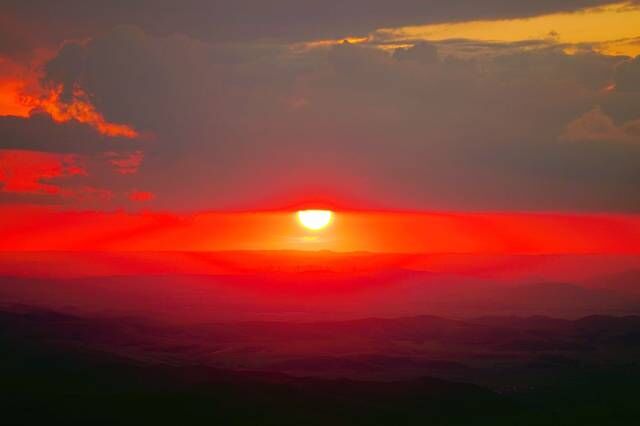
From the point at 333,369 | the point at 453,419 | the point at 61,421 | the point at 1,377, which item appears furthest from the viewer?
the point at 333,369

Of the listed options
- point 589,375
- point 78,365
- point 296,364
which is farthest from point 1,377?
point 589,375

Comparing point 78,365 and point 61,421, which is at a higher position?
point 78,365

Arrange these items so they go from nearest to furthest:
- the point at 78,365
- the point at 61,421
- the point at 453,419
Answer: the point at 61,421 < the point at 453,419 < the point at 78,365

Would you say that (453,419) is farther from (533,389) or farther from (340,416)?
(533,389)

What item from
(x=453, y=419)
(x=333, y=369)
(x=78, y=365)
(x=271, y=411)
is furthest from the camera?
(x=333, y=369)

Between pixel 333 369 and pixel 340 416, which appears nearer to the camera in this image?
pixel 340 416

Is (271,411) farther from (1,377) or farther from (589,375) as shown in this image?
(589,375)

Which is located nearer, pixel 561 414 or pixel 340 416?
pixel 340 416

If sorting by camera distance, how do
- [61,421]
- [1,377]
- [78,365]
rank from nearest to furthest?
[61,421] → [1,377] → [78,365]


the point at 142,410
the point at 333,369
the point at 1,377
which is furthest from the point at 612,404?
the point at 1,377
